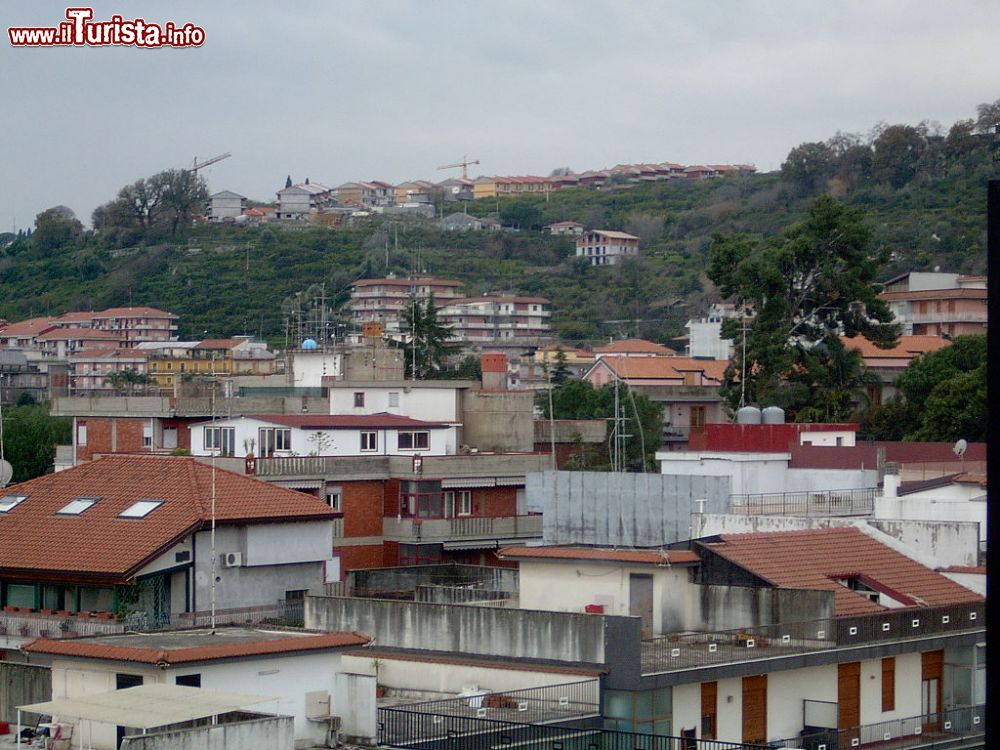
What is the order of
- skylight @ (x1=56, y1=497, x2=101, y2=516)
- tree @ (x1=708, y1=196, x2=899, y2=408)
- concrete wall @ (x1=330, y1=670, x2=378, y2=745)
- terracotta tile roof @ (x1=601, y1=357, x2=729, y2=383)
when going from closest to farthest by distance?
concrete wall @ (x1=330, y1=670, x2=378, y2=745) < skylight @ (x1=56, y1=497, x2=101, y2=516) < tree @ (x1=708, y1=196, x2=899, y2=408) < terracotta tile roof @ (x1=601, y1=357, x2=729, y2=383)

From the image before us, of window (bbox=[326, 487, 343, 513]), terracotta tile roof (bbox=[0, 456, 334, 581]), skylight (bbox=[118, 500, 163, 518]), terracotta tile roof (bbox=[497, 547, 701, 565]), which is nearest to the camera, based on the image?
terracotta tile roof (bbox=[497, 547, 701, 565])

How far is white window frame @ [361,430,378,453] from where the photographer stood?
48.7 m

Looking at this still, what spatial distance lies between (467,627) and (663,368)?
76.5 metres

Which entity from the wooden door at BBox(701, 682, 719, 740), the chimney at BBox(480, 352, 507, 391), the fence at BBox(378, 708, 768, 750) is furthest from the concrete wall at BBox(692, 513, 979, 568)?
the chimney at BBox(480, 352, 507, 391)

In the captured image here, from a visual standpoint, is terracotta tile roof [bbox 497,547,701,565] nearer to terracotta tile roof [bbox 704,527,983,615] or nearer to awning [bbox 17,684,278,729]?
terracotta tile roof [bbox 704,527,983,615]

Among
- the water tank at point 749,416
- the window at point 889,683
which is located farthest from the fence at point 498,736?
the water tank at point 749,416

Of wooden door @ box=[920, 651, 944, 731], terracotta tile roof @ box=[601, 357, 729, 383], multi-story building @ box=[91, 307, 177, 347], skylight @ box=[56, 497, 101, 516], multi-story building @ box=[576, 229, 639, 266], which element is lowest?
wooden door @ box=[920, 651, 944, 731]

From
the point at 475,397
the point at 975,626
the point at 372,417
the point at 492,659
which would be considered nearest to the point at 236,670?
the point at 492,659

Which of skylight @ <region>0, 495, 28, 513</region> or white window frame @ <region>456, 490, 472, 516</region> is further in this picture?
white window frame @ <region>456, 490, 472, 516</region>

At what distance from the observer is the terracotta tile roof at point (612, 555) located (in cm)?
2883

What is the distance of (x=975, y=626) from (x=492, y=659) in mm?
8675

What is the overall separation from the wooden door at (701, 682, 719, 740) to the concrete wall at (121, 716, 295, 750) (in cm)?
709

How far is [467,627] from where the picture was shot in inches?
1072

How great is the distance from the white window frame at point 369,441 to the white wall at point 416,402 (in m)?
5.69
